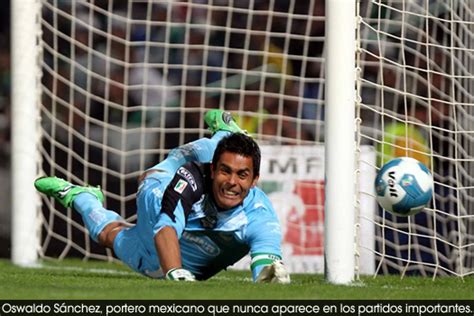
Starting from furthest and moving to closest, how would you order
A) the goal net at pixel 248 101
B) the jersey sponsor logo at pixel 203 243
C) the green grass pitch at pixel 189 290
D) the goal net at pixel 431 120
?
the goal net at pixel 248 101, the goal net at pixel 431 120, the jersey sponsor logo at pixel 203 243, the green grass pitch at pixel 189 290

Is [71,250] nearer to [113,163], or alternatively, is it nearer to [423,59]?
[113,163]

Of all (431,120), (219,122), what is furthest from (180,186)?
(431,120)

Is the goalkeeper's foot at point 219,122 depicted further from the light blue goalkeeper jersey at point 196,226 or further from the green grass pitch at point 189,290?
the green grass pitch at point 189,290

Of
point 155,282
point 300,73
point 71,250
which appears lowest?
point 71,250

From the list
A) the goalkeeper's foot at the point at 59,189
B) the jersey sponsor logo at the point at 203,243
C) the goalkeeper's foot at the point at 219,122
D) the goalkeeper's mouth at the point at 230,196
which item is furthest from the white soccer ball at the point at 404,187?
the goalkeeper's foot at the point at 59,189

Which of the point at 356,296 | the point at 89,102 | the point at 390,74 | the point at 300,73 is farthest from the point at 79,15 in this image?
the point at 356,296

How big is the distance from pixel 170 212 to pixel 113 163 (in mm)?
4974

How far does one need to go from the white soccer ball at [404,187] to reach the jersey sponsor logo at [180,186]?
1067 mm

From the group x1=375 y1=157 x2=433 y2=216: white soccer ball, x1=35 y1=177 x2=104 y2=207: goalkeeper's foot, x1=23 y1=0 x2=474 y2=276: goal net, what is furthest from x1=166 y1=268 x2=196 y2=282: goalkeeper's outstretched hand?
x1=23 y1=0 x2=474 y2=276: goal net

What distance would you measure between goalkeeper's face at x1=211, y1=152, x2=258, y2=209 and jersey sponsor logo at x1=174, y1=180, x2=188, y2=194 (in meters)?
0.19

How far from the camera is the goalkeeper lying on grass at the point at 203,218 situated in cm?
714

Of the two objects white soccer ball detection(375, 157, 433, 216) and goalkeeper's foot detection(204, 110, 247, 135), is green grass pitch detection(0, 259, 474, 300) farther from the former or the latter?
goalkeeper's foot detection(204, 110, 247, 135)

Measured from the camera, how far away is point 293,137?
11.6 metres

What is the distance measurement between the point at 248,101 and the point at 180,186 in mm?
4488
